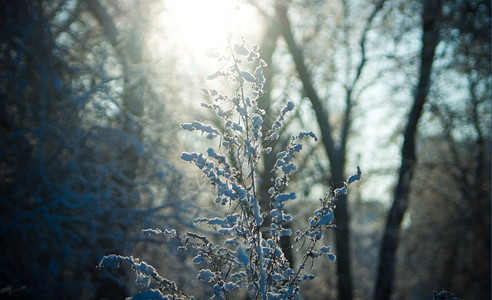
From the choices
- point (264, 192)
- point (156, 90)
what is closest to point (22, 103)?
point (156, 90)

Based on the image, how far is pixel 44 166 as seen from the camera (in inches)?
217

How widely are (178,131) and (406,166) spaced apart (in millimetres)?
4410

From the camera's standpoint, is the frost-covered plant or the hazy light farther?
the hazy light

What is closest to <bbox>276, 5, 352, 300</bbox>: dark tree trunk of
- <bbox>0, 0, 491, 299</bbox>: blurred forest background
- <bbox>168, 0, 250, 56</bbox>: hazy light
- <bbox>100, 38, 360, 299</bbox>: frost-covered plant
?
<bbox>0, 0, 491, 299</bbox>: blurred forest background

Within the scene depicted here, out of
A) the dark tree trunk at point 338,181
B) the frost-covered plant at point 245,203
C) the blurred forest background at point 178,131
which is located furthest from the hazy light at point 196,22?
the frost-covered plant at point 245,203

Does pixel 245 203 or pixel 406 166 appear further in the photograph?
pixel 406 166

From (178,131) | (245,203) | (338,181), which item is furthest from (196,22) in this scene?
(245,203)

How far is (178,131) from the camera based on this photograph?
7.87 meters

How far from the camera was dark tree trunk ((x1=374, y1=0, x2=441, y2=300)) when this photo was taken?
23.6ft

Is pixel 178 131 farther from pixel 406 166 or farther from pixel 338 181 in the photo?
pixel 406 166

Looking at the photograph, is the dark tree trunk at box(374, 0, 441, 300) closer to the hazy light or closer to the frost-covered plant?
the hazy light

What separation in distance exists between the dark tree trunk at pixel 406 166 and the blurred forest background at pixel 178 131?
25 mm

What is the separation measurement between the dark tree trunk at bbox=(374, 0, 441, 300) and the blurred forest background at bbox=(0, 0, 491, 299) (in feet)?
0.08

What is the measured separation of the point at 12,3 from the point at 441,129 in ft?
29.1
